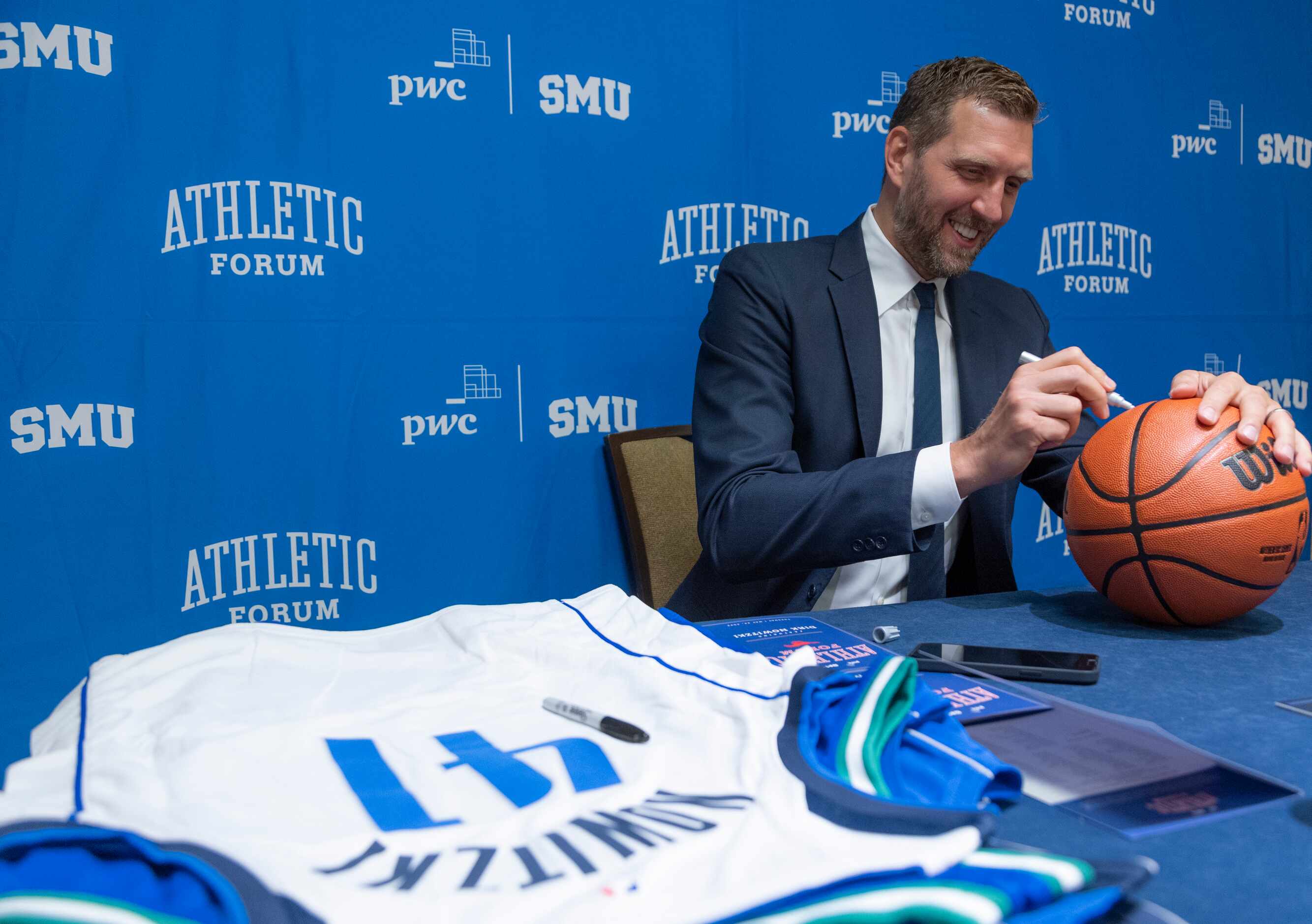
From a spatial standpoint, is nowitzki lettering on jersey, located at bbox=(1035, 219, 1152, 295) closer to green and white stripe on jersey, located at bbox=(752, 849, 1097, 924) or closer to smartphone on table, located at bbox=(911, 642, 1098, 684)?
smartphone on table, located at bbox=(911, 642, 1098, 684)

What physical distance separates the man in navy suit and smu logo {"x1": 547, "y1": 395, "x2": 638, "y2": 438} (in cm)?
57

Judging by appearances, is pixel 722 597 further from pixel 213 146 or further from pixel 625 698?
pixel 213 146

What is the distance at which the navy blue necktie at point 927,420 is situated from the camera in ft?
5.16

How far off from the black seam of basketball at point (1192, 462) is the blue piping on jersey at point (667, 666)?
0.55m

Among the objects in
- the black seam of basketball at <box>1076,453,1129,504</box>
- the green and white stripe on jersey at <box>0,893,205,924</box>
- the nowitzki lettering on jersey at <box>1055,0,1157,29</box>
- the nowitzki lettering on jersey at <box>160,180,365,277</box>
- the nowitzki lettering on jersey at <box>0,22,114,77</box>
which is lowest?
the green and white stripe on jersey at <box>0,893,205,924</box>

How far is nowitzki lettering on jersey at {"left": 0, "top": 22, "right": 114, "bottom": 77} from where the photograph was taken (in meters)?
1.74

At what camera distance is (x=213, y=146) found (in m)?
1.89

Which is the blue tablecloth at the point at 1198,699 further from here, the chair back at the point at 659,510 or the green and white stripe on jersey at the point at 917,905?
the chair back at the point at 659,510

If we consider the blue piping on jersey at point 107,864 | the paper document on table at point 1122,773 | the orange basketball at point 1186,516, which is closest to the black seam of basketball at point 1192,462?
the orange basketball at point 1186,516

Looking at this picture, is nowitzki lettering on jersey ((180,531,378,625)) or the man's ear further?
nowitzki lettering on jersey ((180,531,378,625))

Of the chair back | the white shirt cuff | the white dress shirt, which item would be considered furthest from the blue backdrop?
the white shirt cuff

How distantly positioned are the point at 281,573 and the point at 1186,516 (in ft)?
5.60

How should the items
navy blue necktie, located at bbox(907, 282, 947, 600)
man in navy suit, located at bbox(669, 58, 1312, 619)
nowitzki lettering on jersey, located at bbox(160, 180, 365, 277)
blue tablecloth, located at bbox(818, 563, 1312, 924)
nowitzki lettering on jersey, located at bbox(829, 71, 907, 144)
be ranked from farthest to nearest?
nowitzki lettering on jersey, located at bbox(829, 71, 907, 144) → nowitzki lettering on jersey, located at bbox(160, 180, 365, 277) → navy blue necktie, located at bbox(907, 282, 947, 600) → man in navy suit, located at bbox(669, 58, 1312, 619) → blue tablecloth, located at bbox(818, 563, 1312, 924)

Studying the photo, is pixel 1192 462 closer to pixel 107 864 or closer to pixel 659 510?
pixel 107 864
